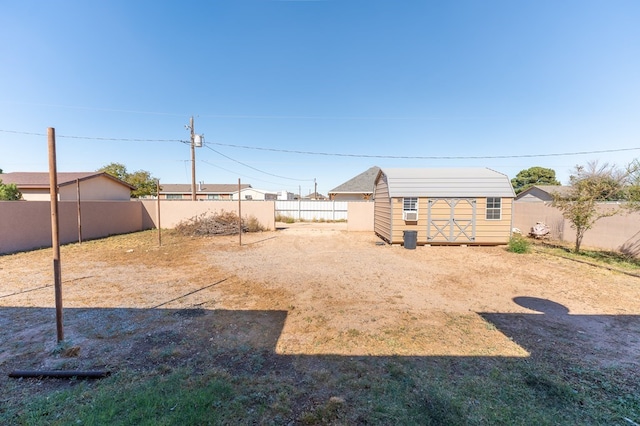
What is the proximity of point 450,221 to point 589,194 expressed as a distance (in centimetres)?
442

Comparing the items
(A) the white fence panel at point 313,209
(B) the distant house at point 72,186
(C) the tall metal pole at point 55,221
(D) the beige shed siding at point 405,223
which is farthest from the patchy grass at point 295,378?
(A) the white fence panel at point 313,209

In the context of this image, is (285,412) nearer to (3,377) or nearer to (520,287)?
(3,377)

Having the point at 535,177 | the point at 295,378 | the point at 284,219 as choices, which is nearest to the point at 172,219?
the point at 284,219

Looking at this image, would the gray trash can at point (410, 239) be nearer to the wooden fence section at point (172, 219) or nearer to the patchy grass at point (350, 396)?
the wooden fence section at point (172, 219)

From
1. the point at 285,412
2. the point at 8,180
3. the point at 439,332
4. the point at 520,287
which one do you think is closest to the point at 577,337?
the point at 439,332

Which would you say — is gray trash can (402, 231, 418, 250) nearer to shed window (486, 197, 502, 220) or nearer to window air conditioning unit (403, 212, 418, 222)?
window air conditioning unit (403, 212, 418, 222)

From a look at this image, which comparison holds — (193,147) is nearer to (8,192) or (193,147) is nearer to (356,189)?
(8,192)

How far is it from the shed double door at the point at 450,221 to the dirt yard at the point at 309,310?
8.61 feet

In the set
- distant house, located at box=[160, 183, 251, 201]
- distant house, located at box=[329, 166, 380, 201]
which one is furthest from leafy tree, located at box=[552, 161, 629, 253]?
distant house, located at box=[160, 183, 251, 201]

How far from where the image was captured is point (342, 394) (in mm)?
2383

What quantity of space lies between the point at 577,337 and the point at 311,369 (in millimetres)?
3758

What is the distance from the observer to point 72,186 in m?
13.7

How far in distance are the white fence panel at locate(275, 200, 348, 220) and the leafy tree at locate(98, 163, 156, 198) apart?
18599 mm

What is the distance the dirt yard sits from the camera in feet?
10.3
